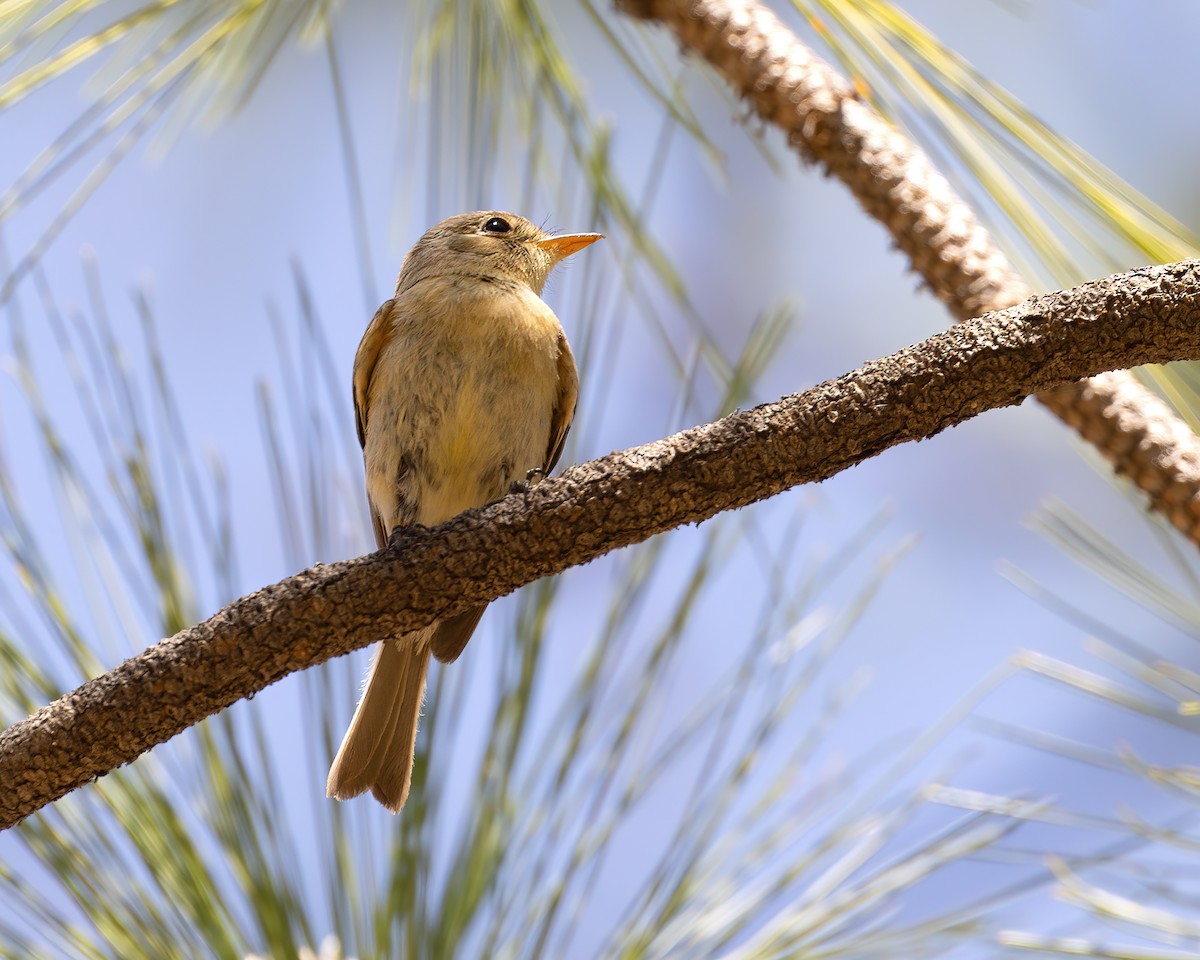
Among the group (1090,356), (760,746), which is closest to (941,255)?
(1090,356)

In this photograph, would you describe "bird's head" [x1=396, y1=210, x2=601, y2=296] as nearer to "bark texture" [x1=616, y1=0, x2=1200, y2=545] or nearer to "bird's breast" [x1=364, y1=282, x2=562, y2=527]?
"bird's breast" [x1=364, y1=282, x2=562, y2=527]

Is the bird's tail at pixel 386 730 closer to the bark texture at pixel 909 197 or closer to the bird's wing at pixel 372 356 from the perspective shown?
the bird's wing at pixel 372 356

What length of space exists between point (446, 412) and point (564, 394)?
394 millimetres

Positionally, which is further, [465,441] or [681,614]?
[465,441]

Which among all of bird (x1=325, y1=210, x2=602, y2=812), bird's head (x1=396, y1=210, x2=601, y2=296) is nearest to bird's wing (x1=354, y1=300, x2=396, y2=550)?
bird (x1=325, y1=210, x2=602, y2=812)

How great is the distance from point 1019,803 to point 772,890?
552 mm

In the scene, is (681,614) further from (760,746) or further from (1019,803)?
(1019,803)

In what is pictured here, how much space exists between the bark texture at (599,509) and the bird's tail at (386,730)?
71cm

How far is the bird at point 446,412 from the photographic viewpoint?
305cm

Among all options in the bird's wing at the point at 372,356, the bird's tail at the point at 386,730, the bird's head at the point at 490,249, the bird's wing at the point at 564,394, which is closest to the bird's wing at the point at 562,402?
the bird's wing at the point at 564,394

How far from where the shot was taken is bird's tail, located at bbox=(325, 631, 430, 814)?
8.51 feet

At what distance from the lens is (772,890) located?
8.51 feet

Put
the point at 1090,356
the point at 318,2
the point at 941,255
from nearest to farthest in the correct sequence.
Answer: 1. the point at 1090,356
2. the point at 941,255
3. the point at 318,2

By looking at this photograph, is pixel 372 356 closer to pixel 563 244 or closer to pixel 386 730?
pixel 563 244
